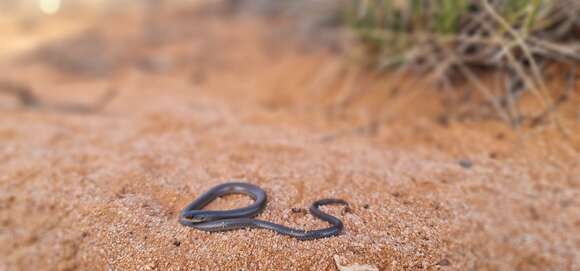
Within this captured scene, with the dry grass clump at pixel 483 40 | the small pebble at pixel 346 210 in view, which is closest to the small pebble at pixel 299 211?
the small pebble at pixel 346 210

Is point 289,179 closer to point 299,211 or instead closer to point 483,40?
point 299,211

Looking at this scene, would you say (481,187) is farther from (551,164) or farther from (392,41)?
(392,41)

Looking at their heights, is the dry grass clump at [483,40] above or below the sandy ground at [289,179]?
above

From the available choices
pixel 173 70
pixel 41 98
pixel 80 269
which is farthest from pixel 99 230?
pixel 173 70

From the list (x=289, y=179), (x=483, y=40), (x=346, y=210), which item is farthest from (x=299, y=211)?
(x=483, y=40)

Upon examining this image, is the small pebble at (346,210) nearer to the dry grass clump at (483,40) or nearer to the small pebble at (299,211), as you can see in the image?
the small pebble at (299,211)

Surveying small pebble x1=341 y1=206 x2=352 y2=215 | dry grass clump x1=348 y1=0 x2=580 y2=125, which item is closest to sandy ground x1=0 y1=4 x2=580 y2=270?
small pebble x1=341 y1=206 x2=352 y2=215
